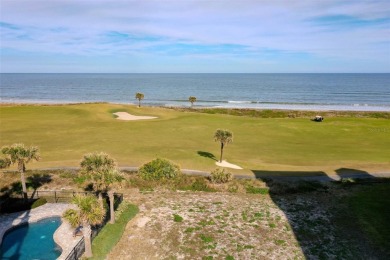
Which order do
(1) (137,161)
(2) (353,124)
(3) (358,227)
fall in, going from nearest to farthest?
(3) (358,227) < (1) (137,161) < (2) (353,124)

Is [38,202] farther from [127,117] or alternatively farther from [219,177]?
[127,117]

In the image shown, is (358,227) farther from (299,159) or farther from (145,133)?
(145,133)

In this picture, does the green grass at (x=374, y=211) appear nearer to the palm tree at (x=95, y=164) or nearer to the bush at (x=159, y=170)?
the bush at (x=159, y=170)

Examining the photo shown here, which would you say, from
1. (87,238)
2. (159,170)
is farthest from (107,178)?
(159,170)

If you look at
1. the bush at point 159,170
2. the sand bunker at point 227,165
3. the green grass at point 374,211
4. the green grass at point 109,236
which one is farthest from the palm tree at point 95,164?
the green grass at point 374,211

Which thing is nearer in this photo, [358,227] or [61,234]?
[61,234]

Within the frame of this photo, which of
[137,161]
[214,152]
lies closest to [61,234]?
[137,161]

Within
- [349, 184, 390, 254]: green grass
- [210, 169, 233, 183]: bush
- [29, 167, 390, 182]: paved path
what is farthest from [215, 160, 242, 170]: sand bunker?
[349, 184, 390, 254]: green grass
